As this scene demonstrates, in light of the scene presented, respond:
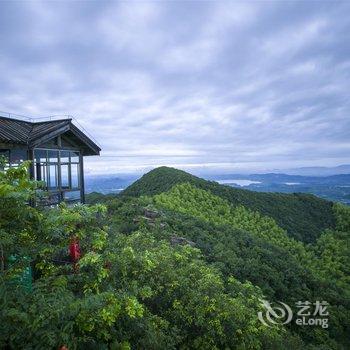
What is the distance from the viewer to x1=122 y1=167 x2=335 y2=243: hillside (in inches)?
1361

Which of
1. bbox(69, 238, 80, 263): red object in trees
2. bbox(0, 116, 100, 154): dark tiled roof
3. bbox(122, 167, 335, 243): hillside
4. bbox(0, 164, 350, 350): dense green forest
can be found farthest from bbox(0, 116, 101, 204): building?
bbox(122, 167, 335, 243): hillside

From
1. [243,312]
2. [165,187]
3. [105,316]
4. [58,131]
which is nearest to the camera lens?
[105,316]

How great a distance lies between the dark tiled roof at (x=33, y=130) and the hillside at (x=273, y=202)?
19.9 meters

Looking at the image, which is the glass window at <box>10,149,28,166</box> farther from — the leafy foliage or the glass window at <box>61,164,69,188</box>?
the leafy foliage

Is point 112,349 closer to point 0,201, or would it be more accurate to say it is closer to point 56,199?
point 0,201

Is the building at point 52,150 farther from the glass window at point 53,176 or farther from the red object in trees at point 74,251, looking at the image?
the red object in trees at point 74,251

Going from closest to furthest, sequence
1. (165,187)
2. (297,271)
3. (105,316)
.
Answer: (105,316), (297,271), (165,187)

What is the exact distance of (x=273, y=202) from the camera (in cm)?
3988

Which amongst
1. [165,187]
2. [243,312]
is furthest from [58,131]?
[165,187]

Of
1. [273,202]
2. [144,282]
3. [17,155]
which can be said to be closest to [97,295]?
[144,282]

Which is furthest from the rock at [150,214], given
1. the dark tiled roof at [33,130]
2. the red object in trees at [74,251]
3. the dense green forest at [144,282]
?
the red object in trees at [74,251]

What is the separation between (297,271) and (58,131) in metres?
16.0

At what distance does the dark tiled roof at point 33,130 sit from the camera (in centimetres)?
1247

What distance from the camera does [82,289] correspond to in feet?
19.4
